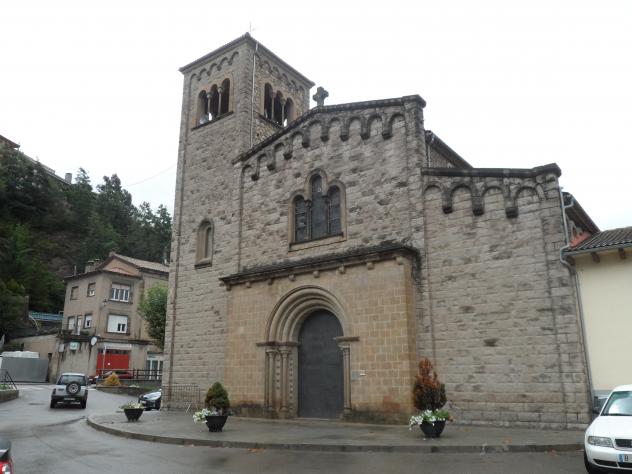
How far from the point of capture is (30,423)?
656 inches

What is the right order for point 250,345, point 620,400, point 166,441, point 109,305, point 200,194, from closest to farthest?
point 620,400
point 166,441
point 250,345
point 200,194
point 109,305

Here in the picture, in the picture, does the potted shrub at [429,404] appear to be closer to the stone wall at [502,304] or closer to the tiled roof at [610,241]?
the stone wall at [502,304]

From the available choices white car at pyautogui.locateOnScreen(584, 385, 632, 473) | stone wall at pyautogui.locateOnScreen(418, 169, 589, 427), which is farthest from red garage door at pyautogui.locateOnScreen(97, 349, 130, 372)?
white car at pyautogui.locateOnScreen(584, 385, 632, 473)

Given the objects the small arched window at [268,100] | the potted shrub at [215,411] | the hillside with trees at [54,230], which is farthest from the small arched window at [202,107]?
the hillside with trees at [54,230]

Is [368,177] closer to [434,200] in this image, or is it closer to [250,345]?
[434,200]

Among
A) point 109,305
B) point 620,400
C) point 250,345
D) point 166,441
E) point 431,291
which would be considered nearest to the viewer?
point 620,400

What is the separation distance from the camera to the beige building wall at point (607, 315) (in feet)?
41.2

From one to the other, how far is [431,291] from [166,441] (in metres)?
8.20

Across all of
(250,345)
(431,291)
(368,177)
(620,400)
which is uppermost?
(368,177)

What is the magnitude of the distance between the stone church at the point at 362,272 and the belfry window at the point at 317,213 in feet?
0.19

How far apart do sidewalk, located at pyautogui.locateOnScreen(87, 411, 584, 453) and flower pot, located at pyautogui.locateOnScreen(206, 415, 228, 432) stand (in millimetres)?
183

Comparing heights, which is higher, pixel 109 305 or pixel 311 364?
pixel 109 305

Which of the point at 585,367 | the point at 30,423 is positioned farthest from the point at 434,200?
the point at 30,423

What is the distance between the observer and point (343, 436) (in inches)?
478
